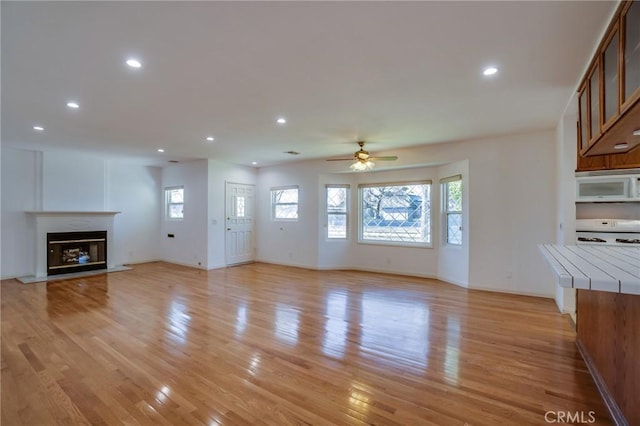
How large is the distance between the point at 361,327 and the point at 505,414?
1728mm

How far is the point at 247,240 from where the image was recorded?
810cm

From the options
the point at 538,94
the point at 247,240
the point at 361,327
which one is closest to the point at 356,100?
the point at 538,94

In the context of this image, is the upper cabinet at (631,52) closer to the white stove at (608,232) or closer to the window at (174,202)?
the white stove at (608,232)

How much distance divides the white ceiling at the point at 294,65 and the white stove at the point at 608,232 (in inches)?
58.9

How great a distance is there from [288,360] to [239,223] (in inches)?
218

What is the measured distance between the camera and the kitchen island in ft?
4.85

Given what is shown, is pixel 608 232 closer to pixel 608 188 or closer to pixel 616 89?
pixel 608 188

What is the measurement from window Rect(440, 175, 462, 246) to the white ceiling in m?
1.35

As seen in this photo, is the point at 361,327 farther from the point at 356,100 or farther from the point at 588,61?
the point at 588,61

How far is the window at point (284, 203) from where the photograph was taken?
7680 millimetres

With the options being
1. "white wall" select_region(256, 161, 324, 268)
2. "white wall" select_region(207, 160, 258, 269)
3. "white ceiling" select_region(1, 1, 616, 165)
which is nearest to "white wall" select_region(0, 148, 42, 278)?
"white ceiling" select_region(1, 1, 616, 165)

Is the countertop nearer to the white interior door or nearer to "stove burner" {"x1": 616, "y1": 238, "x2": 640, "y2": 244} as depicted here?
"stove burner" {"x1": 616, "y1": 238, "x2": 640, "y2": 244}

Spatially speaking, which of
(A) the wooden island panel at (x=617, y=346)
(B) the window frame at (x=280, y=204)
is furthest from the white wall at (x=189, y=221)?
(A) the wooden island panel at (x=617, y=346)

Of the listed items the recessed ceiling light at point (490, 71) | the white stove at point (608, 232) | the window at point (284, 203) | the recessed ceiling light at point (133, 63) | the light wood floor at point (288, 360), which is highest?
the recessed ceiling light at point (490, 71)
